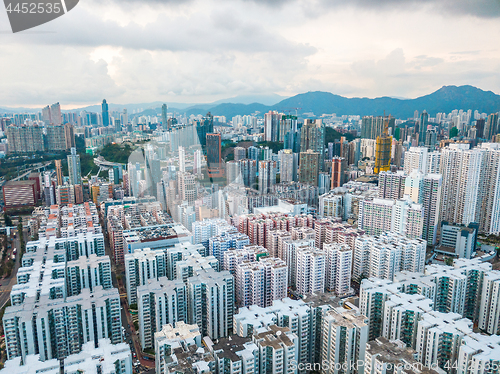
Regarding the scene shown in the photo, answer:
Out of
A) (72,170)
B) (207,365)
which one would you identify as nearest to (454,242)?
(207,365)

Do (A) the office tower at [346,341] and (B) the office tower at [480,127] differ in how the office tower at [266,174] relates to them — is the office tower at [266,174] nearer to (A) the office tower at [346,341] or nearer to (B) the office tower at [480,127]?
(B) the office tower at [480,127]

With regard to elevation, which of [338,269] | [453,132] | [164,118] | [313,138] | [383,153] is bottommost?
[338,269]

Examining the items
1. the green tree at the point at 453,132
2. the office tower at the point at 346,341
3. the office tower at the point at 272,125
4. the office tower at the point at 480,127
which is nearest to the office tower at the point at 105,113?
the office tower at the point at 346,341

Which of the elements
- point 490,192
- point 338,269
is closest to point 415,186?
point 490,192

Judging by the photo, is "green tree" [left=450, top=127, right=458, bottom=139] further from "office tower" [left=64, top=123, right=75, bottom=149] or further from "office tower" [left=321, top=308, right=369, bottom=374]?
"office tower" [left=64, top=123, right=75, bottom=149]

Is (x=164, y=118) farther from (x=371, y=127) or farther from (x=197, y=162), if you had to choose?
(x=371, y=127)

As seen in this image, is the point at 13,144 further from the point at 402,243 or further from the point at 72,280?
the point at 402,243
